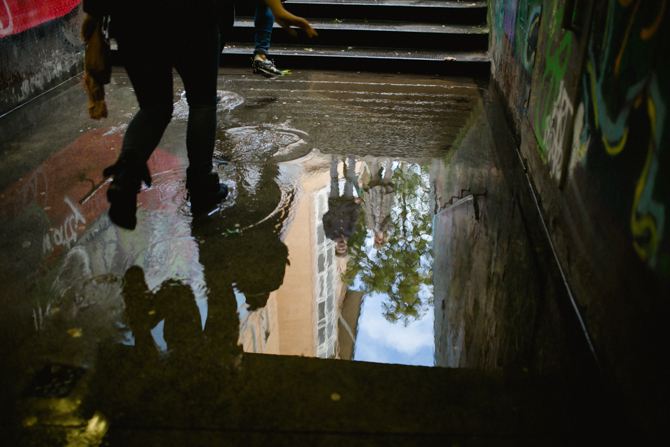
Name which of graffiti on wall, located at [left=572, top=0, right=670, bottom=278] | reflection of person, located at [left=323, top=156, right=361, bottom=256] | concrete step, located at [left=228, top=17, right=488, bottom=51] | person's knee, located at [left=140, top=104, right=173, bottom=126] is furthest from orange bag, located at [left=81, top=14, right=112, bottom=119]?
concrete step, located at [left=228, top=17, right=488, bottom=51]

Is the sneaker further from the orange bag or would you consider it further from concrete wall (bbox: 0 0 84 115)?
the orange bag

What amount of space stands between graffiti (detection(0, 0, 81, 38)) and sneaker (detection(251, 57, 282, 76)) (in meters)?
2.50

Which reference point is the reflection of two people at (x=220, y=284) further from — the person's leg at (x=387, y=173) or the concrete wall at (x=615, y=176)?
the concrete wall at (x=615, y=176)

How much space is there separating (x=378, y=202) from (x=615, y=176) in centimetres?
175

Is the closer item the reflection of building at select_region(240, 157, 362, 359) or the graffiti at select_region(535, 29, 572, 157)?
the reflection of building at select_region(240, 157, 362, 359)

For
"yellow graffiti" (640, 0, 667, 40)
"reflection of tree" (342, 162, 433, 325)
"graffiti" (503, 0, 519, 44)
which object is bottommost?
"reflection of tree" (342, 162, 433, 325)

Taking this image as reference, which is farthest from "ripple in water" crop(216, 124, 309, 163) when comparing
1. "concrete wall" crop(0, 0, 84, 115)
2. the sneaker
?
"concrete wall" crop(0, 0, 84, 115)

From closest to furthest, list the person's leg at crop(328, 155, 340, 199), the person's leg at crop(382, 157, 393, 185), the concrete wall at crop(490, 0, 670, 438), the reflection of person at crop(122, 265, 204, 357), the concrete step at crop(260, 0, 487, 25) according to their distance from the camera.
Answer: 1. the concrete wall at crop(490, 0, 670, 438)
2. the reflection of person at crop(122, 265, 204, 357)
3. the person's leg at crop(328, 155, 340, 199)
4. the person's leg at crop(382, 157, 393, 185)
5. the concrete step at crop(260, 0, 487, 25)

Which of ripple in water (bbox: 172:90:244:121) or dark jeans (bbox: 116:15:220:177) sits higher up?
dark jeans (bbox: 116:15:220:177)

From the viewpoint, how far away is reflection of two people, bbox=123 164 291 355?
2.37 meters

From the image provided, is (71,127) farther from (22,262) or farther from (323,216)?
(323,216)

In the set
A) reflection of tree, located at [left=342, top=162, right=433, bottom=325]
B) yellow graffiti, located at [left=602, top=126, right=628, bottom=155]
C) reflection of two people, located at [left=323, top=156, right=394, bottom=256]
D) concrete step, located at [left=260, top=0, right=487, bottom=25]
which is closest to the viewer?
yellow graffiti, located at [left=602, top=126, right=628, bottom=155]

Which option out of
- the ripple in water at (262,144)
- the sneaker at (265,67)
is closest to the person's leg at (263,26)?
the sneaker at (265,67)

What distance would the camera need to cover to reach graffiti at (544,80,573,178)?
10.1 ft
